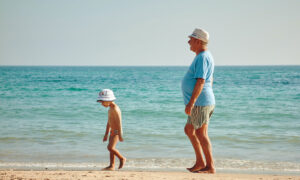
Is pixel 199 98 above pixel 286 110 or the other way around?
above

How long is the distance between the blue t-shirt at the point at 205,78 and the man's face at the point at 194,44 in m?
0.11

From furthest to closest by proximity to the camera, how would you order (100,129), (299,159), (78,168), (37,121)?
(37,121)
(100,129)
(299,159)
(78,168)

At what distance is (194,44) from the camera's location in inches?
153

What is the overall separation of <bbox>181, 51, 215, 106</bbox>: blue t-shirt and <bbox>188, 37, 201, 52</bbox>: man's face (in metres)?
0.11

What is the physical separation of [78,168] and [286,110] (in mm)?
8550

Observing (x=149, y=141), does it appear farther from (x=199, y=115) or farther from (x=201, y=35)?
(x=201, y=35)

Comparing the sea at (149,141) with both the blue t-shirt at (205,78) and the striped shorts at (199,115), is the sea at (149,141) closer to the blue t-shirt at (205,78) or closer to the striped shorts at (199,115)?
the striped shorts at (199,115)

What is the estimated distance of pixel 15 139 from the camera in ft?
22.5

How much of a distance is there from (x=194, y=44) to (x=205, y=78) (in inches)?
16.5

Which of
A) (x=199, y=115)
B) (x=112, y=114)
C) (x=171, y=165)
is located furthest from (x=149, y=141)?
(x=199, y=115)

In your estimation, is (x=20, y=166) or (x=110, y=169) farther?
(x=20, y=166)

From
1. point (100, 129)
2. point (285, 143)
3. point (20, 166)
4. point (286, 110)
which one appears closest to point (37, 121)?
point (100, 129)

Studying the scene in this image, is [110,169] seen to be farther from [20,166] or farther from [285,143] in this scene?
[285,143]

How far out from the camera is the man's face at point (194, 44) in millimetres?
3883
